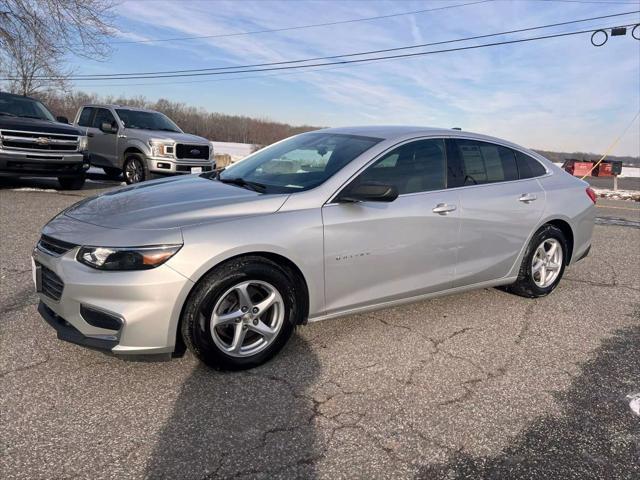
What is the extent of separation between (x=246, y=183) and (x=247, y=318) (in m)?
1.18

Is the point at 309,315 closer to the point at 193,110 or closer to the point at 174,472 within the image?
the point at 174,472

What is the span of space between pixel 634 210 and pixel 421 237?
41.9 feet

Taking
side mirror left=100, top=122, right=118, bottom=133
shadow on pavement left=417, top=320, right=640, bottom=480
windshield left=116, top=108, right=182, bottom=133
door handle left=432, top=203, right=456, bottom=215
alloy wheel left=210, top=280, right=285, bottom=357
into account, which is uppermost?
windshield left=116, top=108, right=182, bottom=133

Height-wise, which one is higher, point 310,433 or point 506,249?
point 506,249

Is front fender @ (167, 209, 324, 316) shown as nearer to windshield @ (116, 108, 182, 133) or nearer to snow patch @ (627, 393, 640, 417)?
snow patch @ (627, 393, 640, 417)

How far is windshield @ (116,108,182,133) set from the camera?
1233 cm

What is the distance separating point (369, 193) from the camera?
11.1 feet

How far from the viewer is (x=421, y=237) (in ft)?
12.6

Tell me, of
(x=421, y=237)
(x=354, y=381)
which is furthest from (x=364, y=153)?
(x=354, y=381)

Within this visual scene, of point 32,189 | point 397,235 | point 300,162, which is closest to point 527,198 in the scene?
point 397,235

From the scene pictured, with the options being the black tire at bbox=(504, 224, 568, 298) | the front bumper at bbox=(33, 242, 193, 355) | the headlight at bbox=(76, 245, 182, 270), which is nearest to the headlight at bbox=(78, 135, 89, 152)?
the front bumper at bbox=(33, 242, 193, 355)

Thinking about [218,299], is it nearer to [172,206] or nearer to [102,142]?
[172,206]

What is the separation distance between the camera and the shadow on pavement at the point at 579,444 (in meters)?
2.39

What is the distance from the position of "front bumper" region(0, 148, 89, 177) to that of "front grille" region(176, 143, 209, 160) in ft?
6.45
